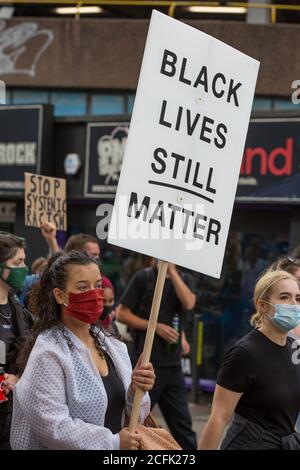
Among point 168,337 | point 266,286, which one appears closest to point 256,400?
point 266,286

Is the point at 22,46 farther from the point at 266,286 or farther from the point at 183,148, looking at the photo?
the point at 183,148

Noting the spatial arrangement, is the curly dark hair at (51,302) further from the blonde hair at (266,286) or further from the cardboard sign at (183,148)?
the blonde hair at (266,286)

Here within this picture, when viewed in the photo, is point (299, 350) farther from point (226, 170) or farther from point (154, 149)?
point (154, 149)

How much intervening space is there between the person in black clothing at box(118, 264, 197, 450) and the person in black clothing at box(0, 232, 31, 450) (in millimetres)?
2364

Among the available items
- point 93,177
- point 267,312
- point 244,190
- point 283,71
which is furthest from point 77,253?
point 283,71

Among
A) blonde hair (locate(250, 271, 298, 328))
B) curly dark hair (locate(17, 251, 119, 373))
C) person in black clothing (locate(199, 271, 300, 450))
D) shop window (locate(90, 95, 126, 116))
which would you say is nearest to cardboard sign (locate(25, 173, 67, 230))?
blonde hair (locate(250, 271, 298, 328))

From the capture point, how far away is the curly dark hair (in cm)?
461

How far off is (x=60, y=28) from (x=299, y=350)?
39.7 ft

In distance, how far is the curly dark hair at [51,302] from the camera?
182 inches

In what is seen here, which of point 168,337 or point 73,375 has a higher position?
A: point 73,375

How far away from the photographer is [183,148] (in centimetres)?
462

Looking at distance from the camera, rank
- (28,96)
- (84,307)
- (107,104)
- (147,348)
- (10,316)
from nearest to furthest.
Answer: (147,348)
(84,307)
(10,316)
(107,104)
(28,96)

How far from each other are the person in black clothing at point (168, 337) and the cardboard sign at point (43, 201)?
0.90m

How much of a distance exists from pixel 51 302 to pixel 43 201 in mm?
4248
